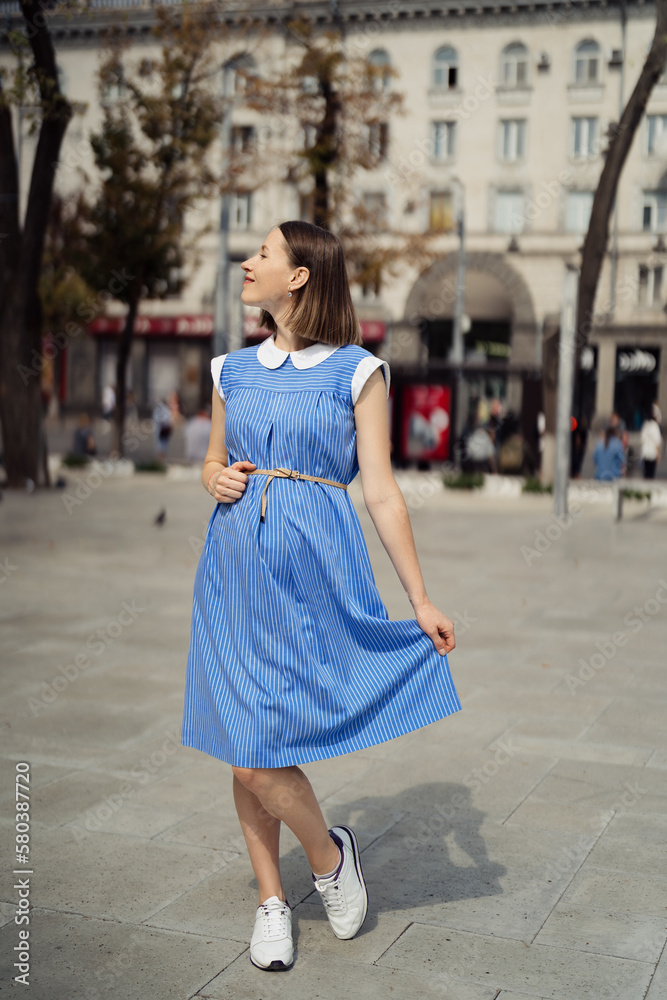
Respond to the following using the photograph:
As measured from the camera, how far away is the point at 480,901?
3.51 meters

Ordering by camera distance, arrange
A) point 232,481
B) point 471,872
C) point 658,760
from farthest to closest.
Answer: point 658,760, point 471,872, point 232,481

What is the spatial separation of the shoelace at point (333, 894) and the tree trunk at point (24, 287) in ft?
45.2

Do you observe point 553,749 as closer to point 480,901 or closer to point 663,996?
point 480,901

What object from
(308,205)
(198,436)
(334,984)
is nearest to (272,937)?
(334,984)

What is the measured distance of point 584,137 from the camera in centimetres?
3828

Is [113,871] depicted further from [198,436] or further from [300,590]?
[198,436]

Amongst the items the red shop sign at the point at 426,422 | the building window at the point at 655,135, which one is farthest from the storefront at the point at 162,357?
the red shop sign at the point at 426,422

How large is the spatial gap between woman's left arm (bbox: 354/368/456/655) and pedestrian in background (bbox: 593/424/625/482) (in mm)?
16515

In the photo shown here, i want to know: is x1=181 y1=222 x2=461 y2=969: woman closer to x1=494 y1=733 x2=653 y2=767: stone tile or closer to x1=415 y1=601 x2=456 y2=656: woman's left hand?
x1=415 y1=601 x2=456 y2=656: woman's left hand

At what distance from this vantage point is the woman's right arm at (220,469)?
Result: 303 cm

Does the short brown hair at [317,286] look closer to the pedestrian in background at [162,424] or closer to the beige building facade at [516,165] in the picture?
the pedestrian in background at [162,424]

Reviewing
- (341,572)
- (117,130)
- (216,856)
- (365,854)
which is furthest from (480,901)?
(117,130)

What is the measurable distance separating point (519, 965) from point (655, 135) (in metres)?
38.0

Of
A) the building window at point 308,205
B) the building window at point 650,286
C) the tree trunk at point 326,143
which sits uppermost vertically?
the tree trunk at point 326,143
